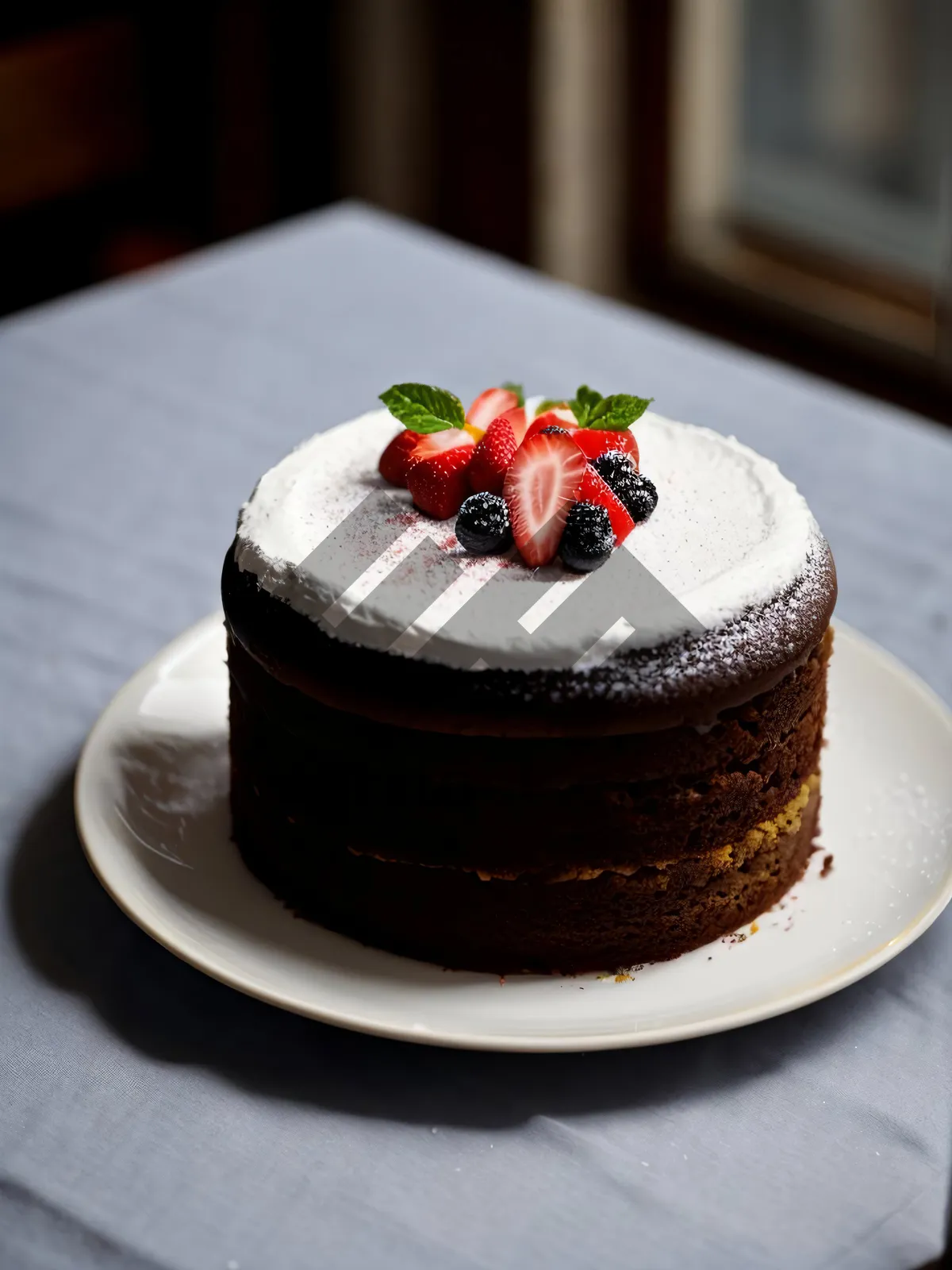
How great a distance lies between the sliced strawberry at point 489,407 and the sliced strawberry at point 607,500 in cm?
23

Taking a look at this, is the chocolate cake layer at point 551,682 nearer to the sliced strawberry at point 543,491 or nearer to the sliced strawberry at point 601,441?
the sliced strawberry at point 543,491

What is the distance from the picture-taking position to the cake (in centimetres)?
154

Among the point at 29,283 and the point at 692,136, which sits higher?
the point at 692,136

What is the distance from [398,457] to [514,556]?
0.23 meters

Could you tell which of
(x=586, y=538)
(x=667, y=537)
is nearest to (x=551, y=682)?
(x=586, y=538)

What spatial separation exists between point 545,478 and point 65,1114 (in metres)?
0.80

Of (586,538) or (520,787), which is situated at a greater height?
(586,538)

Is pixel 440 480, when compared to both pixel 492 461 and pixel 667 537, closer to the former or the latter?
pixel 492 461

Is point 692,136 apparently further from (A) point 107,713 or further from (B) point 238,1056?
(B) point 238,1056

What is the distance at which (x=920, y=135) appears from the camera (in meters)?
4.40

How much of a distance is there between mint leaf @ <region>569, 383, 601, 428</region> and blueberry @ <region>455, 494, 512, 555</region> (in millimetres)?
237

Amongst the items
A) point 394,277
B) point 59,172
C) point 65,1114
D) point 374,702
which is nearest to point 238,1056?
point 65,1114

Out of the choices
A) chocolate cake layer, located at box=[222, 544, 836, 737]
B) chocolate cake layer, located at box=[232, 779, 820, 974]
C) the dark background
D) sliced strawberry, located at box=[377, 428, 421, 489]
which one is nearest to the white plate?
chocolate cake layer, located at box=[232, 779, 820, 974]

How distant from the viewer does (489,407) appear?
1914 mm
